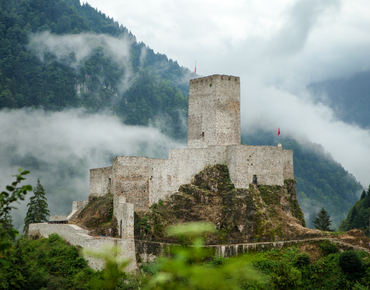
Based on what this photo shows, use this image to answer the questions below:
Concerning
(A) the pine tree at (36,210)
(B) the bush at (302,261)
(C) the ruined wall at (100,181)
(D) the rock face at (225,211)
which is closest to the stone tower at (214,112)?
(D) the rock face at (225,211)

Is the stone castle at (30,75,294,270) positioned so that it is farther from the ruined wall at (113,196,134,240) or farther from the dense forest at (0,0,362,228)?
the dense forest at (0,0,362,228)

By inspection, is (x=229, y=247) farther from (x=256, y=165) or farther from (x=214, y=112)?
(x=214, y=112)

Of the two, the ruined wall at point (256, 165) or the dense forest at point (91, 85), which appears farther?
the dense forest at point (91, 85)


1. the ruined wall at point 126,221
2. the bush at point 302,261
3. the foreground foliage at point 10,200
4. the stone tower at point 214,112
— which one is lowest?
the bush at point 302,261

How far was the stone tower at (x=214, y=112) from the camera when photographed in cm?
4488

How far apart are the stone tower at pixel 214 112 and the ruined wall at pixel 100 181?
9.98m

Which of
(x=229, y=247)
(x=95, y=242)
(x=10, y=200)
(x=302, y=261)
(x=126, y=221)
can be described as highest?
(x=10, y=200)

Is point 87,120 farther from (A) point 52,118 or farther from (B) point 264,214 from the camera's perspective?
(B) point 264,214

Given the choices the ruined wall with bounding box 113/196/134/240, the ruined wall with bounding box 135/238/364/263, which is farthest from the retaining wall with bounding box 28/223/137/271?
the ruined wall with bounding box 135/238/364/263

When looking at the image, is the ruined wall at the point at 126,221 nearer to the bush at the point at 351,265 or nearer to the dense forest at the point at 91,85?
the bush at the point at 351,265

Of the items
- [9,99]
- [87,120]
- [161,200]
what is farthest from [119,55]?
[161,200]

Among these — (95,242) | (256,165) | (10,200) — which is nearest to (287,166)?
(256,165)

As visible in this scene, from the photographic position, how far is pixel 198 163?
42.6 m

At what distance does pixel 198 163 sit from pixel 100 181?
38.0 ft
